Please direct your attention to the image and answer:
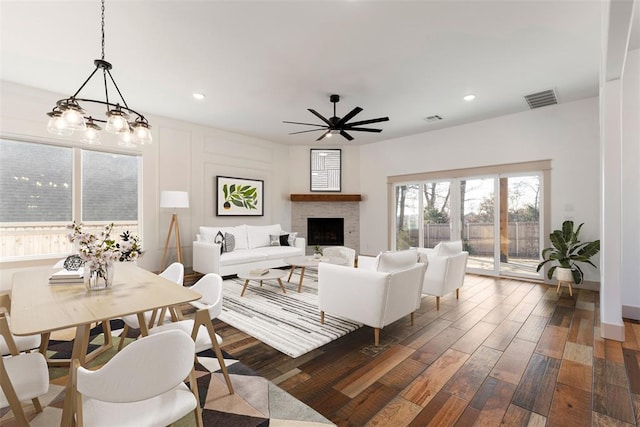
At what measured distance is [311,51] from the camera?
3117 mm

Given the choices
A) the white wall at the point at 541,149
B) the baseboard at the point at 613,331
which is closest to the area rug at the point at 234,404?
the baseboard at the point at 613,331

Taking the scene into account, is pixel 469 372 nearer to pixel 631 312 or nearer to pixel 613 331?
pixel 613 331

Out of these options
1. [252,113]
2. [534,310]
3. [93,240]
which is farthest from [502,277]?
[93,240]

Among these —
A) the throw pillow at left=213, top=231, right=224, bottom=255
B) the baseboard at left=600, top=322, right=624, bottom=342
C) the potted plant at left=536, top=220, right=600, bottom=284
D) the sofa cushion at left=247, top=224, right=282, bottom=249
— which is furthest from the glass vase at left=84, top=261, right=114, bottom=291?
the potted plant at left=536, top=220, right=600, bottom=284

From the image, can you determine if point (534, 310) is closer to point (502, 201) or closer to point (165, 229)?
point (502, 201)

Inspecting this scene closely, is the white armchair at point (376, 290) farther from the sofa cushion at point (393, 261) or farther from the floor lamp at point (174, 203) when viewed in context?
the floor lamp at point (174, 203)

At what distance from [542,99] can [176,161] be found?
6288 millimetres

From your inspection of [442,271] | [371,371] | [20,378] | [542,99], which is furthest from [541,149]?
[20,378]

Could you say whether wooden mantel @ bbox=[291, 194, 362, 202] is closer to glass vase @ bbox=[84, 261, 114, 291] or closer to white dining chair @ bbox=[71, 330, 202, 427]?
glass vase @ bbox=[84, 261, 114, 291]

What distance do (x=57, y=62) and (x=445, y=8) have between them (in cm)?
420

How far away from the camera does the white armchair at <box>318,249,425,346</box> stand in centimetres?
256

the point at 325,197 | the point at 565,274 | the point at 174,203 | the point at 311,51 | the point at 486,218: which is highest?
the point at 311,51

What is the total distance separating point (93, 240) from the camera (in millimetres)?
1929

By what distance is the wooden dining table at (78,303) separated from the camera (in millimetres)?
1314
